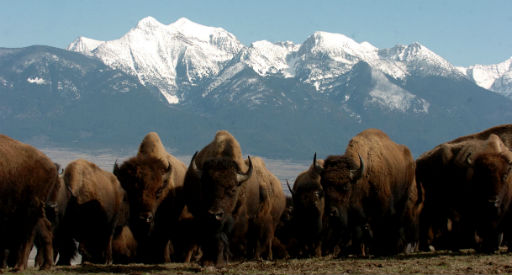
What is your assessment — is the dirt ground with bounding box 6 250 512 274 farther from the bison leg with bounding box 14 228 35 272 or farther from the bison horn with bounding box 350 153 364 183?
the bison horn with bounding box 350 153 364 183

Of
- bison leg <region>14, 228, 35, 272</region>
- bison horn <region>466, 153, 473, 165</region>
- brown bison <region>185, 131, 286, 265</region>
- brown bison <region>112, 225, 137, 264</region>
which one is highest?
bison horn <region>466, 153, 473, 165</region>

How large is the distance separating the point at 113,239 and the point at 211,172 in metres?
6.37

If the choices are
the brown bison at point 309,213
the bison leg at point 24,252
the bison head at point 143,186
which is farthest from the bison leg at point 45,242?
the brown bison at point 309,213

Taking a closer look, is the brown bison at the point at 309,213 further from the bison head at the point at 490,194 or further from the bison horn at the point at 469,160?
the bison head at the point at 490,194

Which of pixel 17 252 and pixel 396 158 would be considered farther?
pixel 396 158

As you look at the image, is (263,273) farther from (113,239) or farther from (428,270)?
(113,239)

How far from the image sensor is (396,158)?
58.9 feet

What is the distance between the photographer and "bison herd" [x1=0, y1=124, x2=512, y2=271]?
14.0 meters

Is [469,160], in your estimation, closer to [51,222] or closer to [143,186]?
[143,186]

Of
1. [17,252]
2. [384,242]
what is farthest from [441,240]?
[17,252]

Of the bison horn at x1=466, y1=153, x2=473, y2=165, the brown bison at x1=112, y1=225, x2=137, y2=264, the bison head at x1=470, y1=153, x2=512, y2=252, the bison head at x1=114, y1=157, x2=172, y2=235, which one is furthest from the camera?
the brown bison at x1=112, y1=225, x2=137, y2=264

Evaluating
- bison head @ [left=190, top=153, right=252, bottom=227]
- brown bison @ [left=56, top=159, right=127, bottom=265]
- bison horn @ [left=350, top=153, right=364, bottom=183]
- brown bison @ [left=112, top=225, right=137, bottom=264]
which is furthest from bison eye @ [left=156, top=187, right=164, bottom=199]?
bison horn @ [left=350, top=153, right=364, bottom=183]

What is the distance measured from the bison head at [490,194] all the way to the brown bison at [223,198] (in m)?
5.31

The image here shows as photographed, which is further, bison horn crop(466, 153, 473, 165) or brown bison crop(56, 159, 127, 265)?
bison horn crop(466, 153, 473, 165)
